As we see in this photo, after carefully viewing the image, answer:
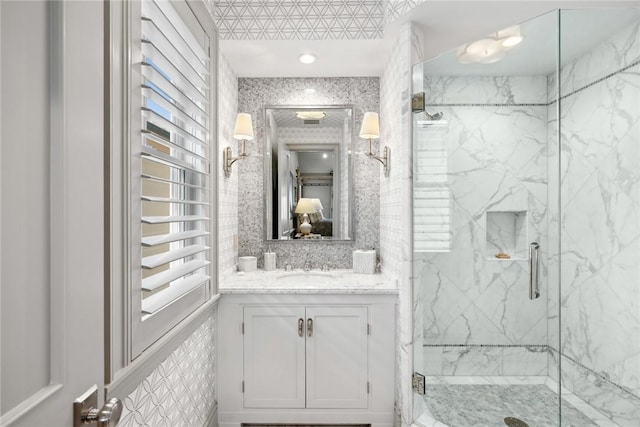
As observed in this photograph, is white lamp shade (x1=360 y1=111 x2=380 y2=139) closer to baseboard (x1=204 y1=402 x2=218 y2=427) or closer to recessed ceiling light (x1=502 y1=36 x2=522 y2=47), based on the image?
recessed ceiling light (x1=502 y1=36 x2=522 y2=47)

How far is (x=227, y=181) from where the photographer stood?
2451 millimetres

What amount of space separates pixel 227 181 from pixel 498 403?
6.90 feet

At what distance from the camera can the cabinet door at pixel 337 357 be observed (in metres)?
2.13

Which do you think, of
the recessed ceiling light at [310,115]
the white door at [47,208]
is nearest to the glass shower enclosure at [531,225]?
the recessed ceiling light at [310,115]

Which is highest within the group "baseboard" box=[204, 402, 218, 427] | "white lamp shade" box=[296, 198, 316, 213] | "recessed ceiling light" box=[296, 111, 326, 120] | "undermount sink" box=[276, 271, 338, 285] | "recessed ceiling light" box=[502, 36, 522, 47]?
"recessed ceiling light" box=[502, 36, 522, 47]

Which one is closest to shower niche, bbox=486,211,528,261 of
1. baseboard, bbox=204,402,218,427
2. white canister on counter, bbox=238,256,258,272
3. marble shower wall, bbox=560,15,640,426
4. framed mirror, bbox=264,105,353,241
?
marble shower wall, bbox=560,15,640,426

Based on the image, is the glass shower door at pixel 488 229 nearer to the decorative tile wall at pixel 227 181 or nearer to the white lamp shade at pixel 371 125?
the white lamp shade at pixel 371 125

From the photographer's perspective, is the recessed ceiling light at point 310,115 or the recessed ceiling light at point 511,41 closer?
the recessed ceiling light at point 511,41

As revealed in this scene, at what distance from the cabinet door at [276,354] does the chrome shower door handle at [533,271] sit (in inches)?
49.5

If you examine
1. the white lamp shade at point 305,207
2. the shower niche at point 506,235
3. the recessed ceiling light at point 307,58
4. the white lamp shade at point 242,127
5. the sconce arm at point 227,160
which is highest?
the recessed ceiling light at point 307,58

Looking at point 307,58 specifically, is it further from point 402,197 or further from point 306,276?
point 306,276

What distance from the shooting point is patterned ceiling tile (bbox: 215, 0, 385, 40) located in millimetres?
2152

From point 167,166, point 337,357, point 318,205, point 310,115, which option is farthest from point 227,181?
point 337,357

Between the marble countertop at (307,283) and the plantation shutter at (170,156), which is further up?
the plantation shutter at (170,156)
